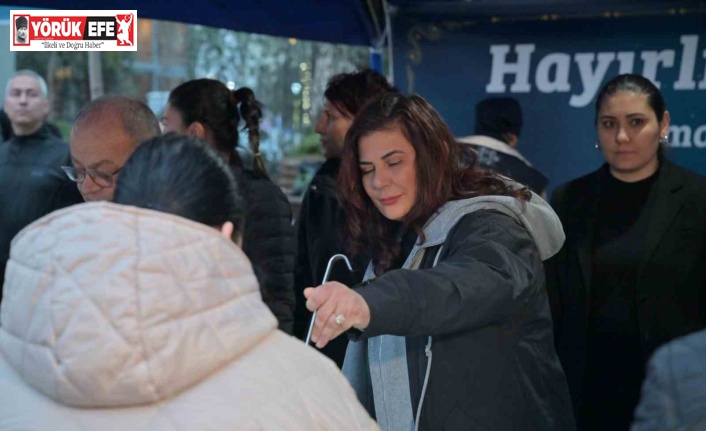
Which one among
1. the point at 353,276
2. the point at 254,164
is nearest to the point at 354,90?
the point at 254,164

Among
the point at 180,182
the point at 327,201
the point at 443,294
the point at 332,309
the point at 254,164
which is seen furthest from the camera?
the point at 327,201

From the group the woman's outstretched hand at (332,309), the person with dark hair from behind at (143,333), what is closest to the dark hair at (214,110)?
the woman's outstretched hand at (332,309)

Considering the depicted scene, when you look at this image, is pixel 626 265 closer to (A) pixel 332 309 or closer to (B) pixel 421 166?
(B) pixel 421 166

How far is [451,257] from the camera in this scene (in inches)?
84.4

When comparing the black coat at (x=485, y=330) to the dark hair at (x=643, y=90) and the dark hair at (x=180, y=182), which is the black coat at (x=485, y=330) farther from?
the dark hair at (x=643, y=90)

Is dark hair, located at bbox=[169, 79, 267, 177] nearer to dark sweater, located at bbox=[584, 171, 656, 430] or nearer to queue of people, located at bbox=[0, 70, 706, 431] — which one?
queue of people, located at bbox=[0, 70, 706, 431]

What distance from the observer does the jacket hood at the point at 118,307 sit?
116cm

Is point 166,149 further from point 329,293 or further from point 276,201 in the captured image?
point 276,201

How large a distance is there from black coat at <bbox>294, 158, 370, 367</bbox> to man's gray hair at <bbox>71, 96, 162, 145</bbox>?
1.19 meters

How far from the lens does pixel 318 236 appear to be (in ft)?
12.3

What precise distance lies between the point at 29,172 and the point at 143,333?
3.90m

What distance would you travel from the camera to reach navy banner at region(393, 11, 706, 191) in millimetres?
4746

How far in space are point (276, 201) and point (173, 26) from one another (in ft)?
38.2

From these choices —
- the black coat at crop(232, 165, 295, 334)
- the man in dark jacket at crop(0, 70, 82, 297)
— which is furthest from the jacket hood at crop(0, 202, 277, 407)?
the man in dark jacket at crop(0, 70, 82, 297)
